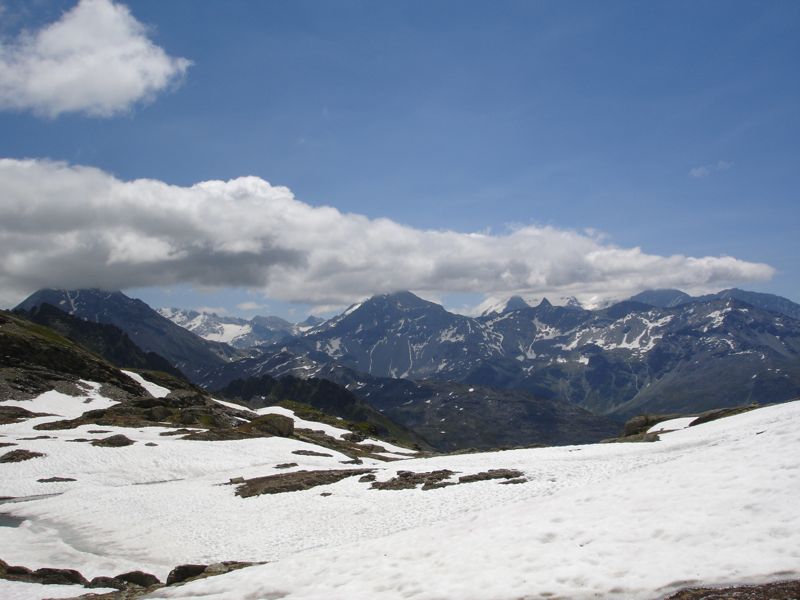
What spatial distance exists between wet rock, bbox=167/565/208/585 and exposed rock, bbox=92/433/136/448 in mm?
41596

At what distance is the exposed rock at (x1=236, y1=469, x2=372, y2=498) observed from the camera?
37969 mm

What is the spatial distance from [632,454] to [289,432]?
186 feet

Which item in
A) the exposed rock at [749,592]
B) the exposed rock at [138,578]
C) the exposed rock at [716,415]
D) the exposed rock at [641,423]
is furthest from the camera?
the exposed rock at [641,423]

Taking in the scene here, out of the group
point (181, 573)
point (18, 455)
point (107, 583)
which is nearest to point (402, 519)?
point (181, 573)

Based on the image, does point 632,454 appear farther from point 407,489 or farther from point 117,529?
point 117,529

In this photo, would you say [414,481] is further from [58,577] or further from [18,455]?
[18,455]

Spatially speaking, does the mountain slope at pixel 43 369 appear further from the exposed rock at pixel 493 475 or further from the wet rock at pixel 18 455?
the exposed rock at pixel 493 475

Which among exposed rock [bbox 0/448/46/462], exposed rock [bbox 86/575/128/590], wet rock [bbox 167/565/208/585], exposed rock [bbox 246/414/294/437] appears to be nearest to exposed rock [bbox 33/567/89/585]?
exposed rock [bbox 86/575/128/590]

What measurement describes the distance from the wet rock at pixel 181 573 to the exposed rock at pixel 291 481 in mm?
16875

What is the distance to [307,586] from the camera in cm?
1717

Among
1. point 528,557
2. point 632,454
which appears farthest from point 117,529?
point 632,454

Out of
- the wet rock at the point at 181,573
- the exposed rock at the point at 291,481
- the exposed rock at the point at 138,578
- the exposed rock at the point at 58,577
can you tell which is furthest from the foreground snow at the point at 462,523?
the exposed rock at the point at 138,578

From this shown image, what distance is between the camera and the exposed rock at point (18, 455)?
164 ft

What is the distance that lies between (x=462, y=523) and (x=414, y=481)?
15.8 m
